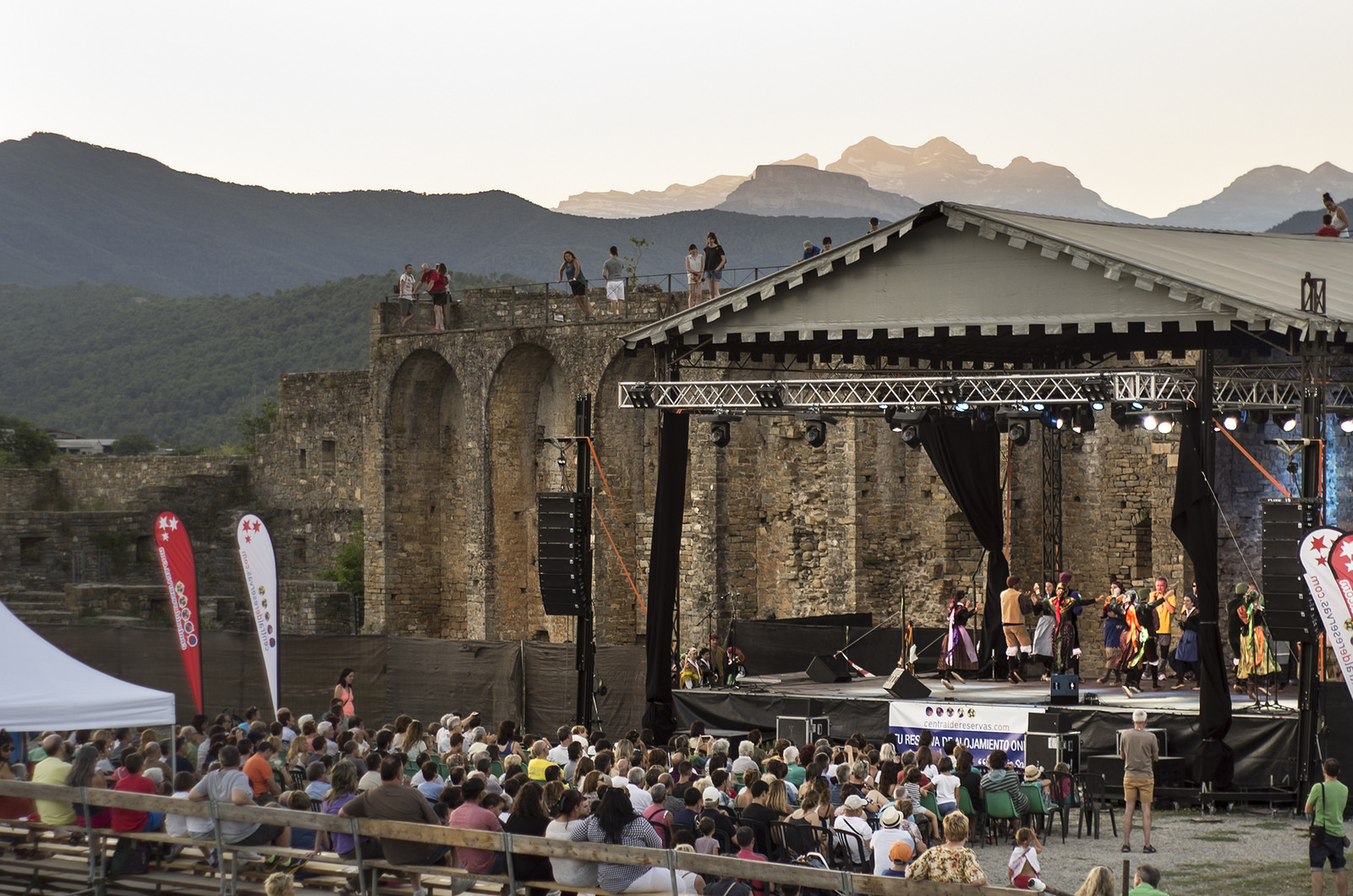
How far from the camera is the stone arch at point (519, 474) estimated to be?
3469cm

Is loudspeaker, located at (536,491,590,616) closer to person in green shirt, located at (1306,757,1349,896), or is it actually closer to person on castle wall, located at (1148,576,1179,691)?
person on castle wall, located at (1148,576,1179,691)

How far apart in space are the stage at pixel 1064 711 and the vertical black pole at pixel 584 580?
5.67 ft

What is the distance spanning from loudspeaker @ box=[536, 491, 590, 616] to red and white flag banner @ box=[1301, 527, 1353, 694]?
856 centimetres

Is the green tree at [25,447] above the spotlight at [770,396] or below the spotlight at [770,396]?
above

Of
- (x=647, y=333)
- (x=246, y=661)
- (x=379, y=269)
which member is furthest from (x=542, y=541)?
(x=379, y=269)

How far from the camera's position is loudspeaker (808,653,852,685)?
75.4ft

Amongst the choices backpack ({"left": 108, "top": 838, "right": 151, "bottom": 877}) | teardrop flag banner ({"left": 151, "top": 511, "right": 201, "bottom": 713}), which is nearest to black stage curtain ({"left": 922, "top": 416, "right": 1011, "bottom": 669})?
teardrop flag banner ({"left": 151, "top": 511, "right": 201, "bottom": 713})

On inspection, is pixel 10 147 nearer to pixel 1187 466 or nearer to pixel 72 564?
pixel 72 564

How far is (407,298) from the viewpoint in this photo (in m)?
36.6

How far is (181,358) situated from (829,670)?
7412 cm

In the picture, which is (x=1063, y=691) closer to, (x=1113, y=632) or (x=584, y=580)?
(x=1113, y=632)

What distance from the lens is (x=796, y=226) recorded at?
14188cm

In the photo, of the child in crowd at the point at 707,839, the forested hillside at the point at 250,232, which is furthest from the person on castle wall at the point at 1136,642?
the forested hillside at the point at 250,232

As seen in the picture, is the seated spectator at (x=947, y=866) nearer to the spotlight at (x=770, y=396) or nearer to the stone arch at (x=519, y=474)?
the spotlight at (x=770, y=396)
